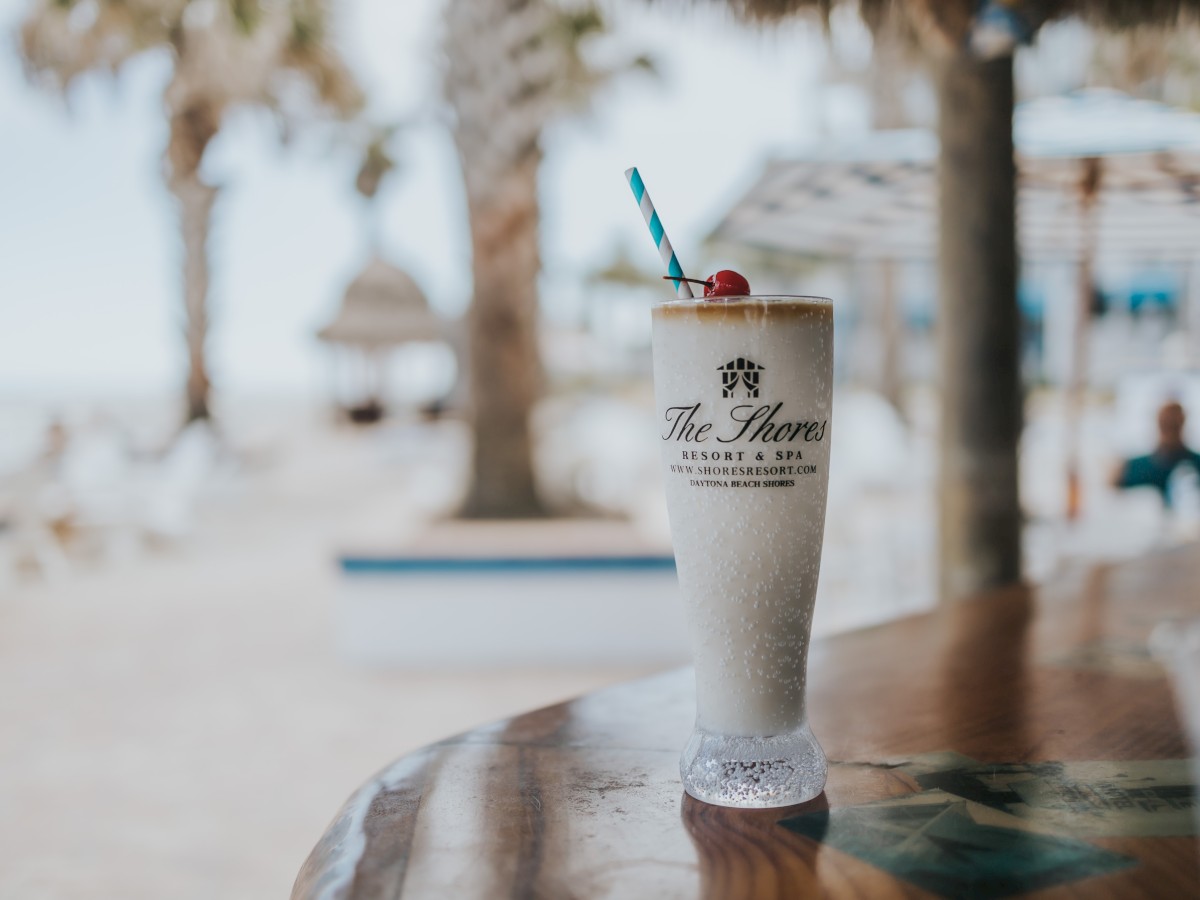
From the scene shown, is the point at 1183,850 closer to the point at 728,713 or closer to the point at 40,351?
the point at 728,713

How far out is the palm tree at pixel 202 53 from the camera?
9852mm

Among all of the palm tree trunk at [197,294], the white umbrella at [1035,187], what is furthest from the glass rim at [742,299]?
the palm tree trunk at [197,294]

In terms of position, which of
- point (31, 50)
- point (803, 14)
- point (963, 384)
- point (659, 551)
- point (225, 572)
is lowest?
point (225, 572)

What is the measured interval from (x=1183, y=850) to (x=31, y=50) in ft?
41.7

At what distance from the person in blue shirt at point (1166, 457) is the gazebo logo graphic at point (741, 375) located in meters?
4.69

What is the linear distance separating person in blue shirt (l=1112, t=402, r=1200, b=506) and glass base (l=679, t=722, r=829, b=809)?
4.67 meters

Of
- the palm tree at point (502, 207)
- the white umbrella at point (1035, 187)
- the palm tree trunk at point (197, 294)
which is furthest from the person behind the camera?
the palm tree trunk at point (197, 294)

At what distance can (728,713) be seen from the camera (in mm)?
725

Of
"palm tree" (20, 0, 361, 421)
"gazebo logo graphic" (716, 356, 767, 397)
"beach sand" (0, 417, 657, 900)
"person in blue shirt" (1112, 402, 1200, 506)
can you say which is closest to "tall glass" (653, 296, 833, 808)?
"gazebo logo graphic" (716, 356, 767, 397)

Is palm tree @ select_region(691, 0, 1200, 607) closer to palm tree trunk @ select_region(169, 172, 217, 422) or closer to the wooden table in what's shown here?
the wooden table

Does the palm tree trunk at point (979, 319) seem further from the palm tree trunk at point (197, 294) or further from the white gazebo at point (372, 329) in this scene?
the white gazebo at point (372, 329)

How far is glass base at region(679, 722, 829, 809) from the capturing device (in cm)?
67

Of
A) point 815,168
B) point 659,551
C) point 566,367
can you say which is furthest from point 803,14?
point 566,367

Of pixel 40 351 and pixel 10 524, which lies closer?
pixel 10 524
